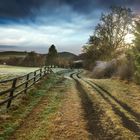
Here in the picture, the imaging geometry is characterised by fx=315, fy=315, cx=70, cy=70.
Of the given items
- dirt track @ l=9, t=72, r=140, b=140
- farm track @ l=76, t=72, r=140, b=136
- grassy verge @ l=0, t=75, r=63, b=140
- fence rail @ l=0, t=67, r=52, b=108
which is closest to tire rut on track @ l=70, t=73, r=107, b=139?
dirt track @ l=9, t=72, r=140, b=140

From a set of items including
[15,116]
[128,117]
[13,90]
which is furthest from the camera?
[13,90]

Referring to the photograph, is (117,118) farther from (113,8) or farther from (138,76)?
(113,8)

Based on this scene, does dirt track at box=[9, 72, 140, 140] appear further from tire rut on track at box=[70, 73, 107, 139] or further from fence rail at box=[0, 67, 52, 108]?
fence rail at box=[0, 67, 52, 108]

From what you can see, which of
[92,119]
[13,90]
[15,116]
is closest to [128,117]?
[92,119]

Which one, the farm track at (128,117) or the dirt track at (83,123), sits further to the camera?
the farm track at (128,117)

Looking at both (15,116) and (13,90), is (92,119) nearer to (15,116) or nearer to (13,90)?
(15,116)

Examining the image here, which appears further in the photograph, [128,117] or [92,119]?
[128,117]

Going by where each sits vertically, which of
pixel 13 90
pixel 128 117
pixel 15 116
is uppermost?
pixel 13 90

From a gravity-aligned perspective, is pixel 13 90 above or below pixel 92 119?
above

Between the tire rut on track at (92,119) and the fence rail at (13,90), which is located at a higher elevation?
the fence rail at (13,90)

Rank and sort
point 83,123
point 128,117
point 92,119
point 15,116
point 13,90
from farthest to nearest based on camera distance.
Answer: point 13,90 < point 128,117 < point 15,116 < point 92,119 < point 83,123

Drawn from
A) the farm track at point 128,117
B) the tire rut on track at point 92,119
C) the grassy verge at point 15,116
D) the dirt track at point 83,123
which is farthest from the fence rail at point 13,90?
the farm track at point 128,117

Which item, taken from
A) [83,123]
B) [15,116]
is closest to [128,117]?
[83,123]

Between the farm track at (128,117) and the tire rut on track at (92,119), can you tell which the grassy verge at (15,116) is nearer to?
the tire rut on track at (92,119)
